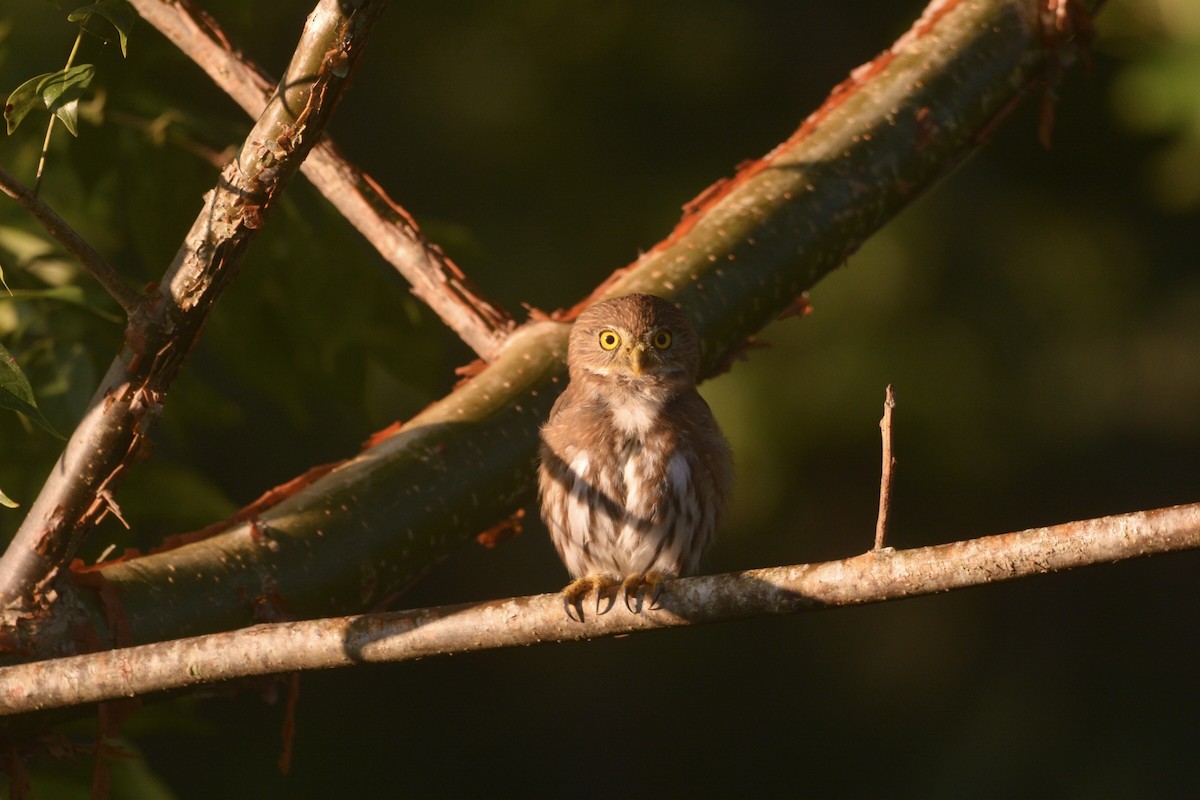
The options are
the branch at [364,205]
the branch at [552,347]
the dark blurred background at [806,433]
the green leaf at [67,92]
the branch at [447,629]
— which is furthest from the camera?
the dark blurred background at [806,433]

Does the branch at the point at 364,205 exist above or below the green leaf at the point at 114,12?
above

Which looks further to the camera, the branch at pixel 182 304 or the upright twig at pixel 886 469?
the branch at pixel 182 304

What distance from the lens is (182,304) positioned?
107 inches

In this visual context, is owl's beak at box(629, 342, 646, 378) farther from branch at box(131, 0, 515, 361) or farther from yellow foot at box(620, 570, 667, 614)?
yellow foot at box(620, 570, 667, 614)

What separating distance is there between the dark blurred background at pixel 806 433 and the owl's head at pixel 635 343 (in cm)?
353

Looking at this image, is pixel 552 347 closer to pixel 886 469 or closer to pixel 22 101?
pixel 886 469

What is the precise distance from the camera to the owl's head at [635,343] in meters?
3.84

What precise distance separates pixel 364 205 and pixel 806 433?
508 cm

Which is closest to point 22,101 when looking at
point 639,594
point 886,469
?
point 639,594

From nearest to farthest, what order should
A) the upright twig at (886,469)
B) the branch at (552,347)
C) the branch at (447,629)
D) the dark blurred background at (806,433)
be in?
the branch at (447,629), the upright twig at (886,469), the branch at (552,347), the dark blurred background at (806,433)

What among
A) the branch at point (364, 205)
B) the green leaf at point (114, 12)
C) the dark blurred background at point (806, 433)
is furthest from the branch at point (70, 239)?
the dark blurred background at point (806, 433)

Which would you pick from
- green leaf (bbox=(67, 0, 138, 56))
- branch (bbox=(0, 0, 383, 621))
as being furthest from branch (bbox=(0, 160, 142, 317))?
green leaf (bbox=(67, 0, 138, 56))

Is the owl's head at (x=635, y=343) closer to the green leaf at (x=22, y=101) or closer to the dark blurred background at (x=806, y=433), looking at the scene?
the green leaf at (x=22, y=101)

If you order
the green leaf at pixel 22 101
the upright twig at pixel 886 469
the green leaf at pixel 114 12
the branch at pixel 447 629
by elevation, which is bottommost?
the branch at pixel 447 629
